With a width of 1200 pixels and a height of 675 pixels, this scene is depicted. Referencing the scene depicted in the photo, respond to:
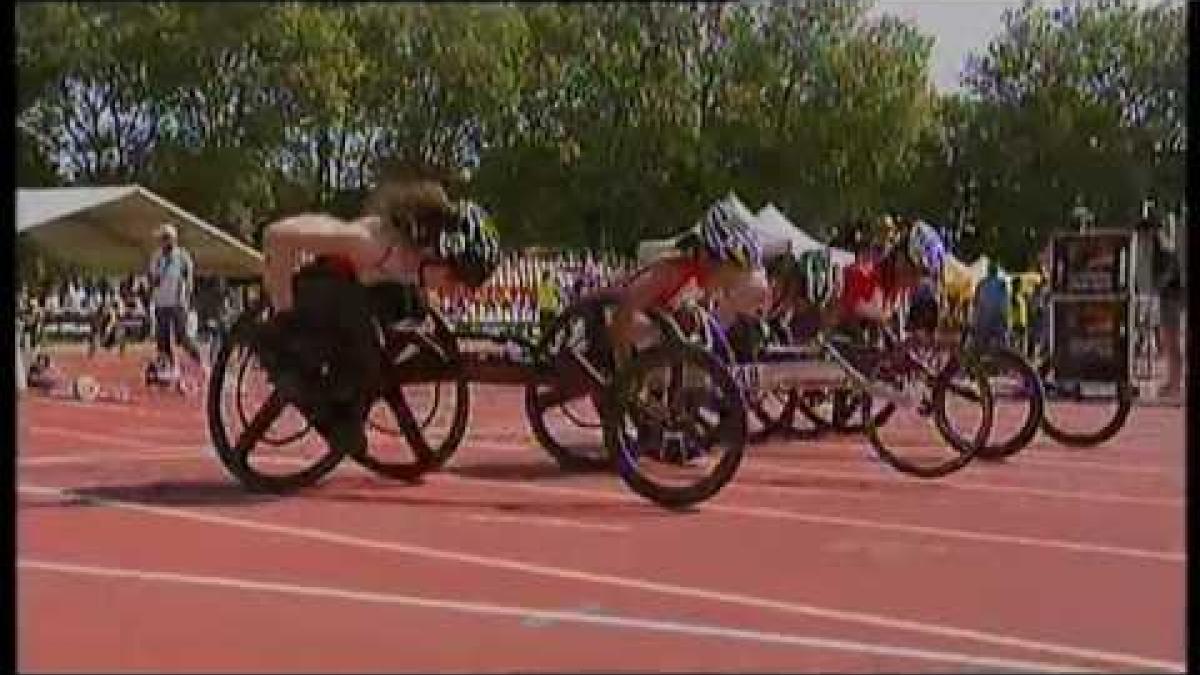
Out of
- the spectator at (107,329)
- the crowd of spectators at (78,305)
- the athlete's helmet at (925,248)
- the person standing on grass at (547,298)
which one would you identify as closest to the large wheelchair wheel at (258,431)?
the spectator at (107,329)

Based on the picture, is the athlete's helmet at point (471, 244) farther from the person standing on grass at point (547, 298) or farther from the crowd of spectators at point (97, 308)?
the crowd of spectators at point (97, 308)

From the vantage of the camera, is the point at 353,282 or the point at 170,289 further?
the point at 353,282

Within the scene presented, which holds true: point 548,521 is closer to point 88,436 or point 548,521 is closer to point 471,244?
point 471,244

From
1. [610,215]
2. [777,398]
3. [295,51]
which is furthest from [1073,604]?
[777,398]

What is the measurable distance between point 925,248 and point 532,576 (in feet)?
7.05

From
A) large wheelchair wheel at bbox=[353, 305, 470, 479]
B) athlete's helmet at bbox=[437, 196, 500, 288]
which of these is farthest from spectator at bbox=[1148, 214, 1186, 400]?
large wheelchair wheel at bbox=[353, 305, 470, 479]

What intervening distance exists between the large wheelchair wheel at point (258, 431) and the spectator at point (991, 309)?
2.09 metres

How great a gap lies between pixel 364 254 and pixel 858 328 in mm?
3247

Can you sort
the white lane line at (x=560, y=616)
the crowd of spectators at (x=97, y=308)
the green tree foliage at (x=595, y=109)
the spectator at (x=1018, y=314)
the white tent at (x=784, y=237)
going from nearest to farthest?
the green tree foliage at (x=595, y=109), the white lane line at (x=560, y=616), the crowd of spectators at (x=97, y=308), the white tent at (x=784, y=237), the spectator at (x=1018, y=314)

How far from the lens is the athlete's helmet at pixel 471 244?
4.15m

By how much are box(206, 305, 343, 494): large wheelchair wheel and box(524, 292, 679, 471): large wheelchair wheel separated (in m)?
0.77

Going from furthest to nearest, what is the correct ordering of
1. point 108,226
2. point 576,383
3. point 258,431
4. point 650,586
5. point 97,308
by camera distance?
point 576,383
point 258,431
point 97,308
point 650,586
point 108,226

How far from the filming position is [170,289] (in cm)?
401

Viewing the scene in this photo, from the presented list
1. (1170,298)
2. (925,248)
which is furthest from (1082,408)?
(925,248)
